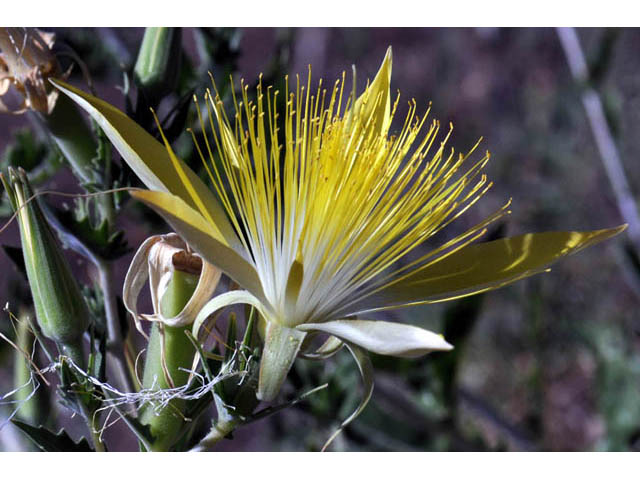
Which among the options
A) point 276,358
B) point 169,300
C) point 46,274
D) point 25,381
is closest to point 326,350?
point 276,358

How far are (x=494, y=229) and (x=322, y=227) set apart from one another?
380mm

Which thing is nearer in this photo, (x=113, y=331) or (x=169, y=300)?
(x=169, y=300)

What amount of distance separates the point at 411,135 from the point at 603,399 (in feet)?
2.73

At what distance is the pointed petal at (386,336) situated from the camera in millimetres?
542

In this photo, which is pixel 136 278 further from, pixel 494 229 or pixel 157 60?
pixel 494 229

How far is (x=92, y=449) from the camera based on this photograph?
2.38ft

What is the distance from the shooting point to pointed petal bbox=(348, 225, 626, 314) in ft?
2.26

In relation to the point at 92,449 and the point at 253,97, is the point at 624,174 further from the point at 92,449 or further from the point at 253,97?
the point at 92,449

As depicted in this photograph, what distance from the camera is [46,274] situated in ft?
2.10

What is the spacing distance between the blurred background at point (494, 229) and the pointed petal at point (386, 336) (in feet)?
0.99

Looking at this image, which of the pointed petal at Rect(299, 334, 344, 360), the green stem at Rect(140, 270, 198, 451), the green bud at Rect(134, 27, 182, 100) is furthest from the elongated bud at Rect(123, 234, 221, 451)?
the green bud at Rect(134, 27, 182, 100)

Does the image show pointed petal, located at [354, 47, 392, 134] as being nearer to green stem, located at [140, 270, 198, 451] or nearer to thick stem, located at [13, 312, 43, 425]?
green stem, located at [140, 270, 198, 451]

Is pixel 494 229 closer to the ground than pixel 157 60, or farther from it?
closer to the ground
